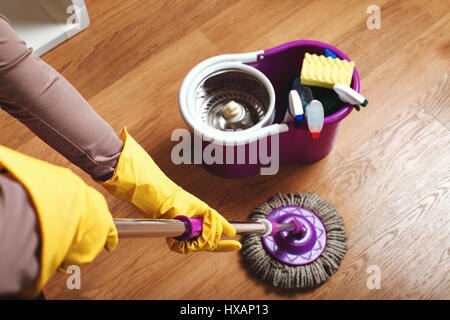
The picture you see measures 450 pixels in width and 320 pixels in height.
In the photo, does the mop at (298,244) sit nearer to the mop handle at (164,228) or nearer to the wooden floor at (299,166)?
the wooden floor at (299,166)

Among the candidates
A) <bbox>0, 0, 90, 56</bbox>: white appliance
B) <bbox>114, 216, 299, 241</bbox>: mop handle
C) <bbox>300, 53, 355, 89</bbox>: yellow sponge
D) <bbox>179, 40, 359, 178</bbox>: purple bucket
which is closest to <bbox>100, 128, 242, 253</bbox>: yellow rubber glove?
<bbox>114, 216, 299, 241</bbox>: mop handle

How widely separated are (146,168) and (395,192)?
67 cm

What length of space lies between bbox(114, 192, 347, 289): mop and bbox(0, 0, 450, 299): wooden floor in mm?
38

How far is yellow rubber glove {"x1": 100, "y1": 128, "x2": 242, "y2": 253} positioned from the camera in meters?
0.78

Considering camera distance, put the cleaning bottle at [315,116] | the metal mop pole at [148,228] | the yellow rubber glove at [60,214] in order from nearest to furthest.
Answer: the yellow rubber glove at [60,214] → the metal mop pole at [148,228] → the cleaning bottle at [315,116]

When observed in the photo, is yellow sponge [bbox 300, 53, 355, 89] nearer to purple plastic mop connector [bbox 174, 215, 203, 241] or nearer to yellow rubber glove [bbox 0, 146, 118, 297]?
purple plastic mop connector [bbox 174, 215, 203, 241]

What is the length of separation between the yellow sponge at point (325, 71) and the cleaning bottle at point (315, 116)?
77 mm

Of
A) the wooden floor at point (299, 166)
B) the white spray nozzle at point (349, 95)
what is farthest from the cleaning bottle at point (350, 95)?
the wooden floor at point (299, 166)

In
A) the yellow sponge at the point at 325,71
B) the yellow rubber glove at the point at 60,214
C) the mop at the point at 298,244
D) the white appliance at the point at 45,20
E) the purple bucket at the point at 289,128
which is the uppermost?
the yellow rubber glove at the point at 60,214

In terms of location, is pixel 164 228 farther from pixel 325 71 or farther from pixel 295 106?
pixel 325 71

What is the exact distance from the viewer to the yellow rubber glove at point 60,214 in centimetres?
42

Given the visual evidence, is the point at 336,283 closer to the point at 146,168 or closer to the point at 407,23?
the point at 146,168

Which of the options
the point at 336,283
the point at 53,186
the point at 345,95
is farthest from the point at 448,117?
the point at 53,186

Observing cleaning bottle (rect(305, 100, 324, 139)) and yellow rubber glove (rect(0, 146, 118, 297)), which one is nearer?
yellow rubber glove (rect(0, 146, 118, 297))
